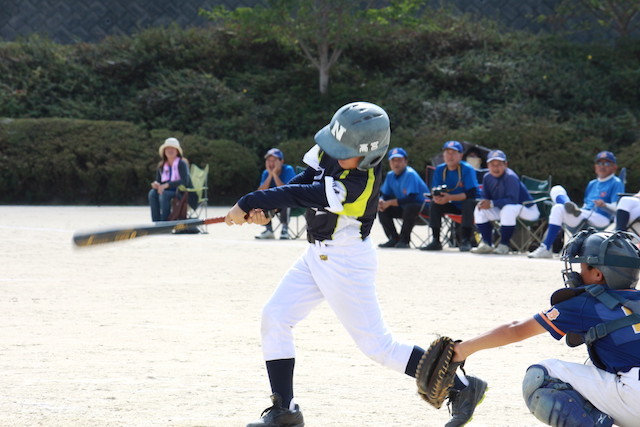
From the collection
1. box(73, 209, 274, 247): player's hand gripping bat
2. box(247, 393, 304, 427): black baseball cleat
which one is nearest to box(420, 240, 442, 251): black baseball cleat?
box(73, 209, 274, 247): player's hand gripping bat

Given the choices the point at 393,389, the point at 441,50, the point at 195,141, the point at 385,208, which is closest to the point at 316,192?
the point at 393,389

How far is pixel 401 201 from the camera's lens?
15398 millimetres

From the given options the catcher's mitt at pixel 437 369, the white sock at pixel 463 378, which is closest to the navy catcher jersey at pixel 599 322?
the catcher's mitt at pixel 437 369

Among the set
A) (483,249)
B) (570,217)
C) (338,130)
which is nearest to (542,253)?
(570,217)

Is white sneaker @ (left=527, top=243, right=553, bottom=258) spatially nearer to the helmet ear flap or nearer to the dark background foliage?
the dark background foliage

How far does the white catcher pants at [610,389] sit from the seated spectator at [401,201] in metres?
10.7

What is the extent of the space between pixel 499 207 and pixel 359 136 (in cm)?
973

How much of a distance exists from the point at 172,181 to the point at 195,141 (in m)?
8.34

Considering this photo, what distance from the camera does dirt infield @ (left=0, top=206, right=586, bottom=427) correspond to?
5.33 metres

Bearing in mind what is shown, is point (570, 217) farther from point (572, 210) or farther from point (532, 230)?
point (532, 230)

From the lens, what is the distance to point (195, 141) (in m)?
25.8

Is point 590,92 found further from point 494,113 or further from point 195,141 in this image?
point 195,141

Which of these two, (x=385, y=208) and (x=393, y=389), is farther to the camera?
(x=385, y=208)

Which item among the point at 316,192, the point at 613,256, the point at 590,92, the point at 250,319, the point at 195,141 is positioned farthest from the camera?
the point at 590,92
